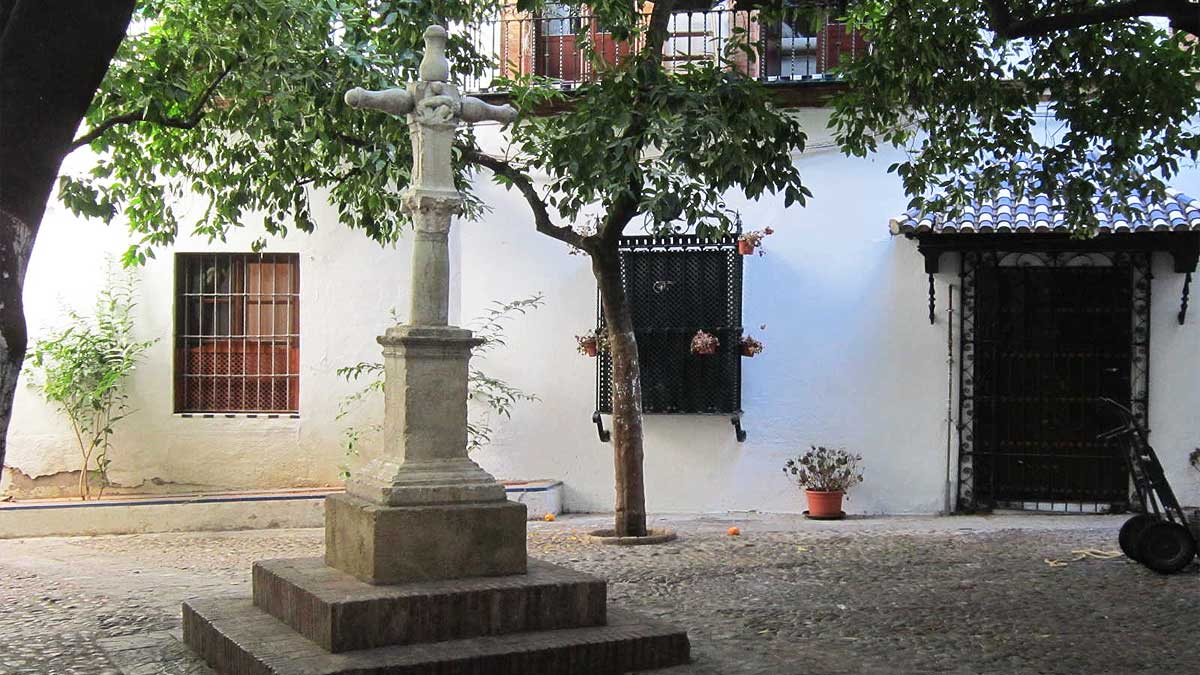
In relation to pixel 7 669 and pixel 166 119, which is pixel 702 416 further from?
pixel 7 669

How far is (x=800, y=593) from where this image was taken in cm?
809

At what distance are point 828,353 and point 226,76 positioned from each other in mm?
5958

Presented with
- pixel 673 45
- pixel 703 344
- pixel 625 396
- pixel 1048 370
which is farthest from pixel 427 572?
pixel 673 45

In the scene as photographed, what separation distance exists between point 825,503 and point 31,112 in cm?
839

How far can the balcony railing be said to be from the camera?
12.3m

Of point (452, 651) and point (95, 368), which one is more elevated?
point (95, 368)

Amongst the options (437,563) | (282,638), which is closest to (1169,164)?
(437,563)

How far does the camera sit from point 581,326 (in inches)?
486

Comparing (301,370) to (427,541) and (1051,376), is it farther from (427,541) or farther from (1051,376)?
(1051,376)

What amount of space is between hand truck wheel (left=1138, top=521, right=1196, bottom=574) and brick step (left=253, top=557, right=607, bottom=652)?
14.0 feet

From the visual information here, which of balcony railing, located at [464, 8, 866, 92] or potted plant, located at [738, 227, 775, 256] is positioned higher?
balcony railing, located at [464, 8, 866, 92]

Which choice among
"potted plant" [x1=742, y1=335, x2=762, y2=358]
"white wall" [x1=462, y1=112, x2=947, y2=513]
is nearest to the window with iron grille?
"white wall" [x1=462, y1=112, x2=947, y2=513]

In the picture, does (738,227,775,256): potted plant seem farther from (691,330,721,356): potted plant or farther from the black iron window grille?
(691,330,721,356): potted plant

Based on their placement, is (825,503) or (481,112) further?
(825,503)
